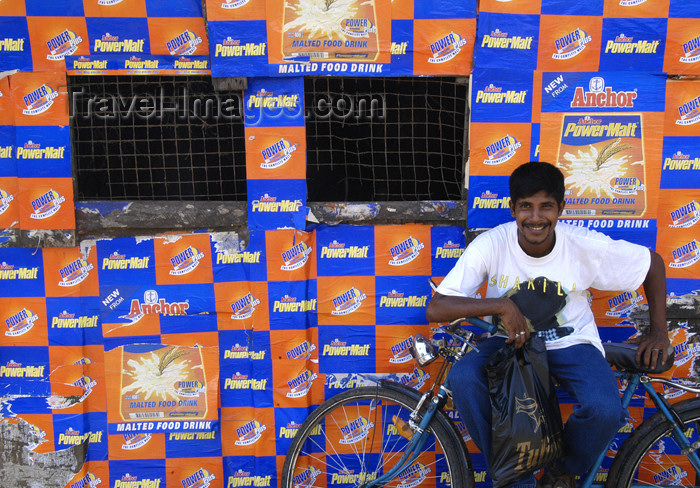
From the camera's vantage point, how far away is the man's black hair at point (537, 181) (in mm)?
2566

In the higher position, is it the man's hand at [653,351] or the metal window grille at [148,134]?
the metal window grille at [148,134]

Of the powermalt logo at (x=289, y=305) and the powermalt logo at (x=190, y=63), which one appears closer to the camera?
the powermalt logo at (x=190, y=63)

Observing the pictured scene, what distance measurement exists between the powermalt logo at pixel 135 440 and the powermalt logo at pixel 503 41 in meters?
3.00

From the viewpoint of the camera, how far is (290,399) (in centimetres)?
324

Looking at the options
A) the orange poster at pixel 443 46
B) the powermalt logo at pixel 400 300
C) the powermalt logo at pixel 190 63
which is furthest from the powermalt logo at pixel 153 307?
the orange poster at pixel 443 46

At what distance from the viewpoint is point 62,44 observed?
3047mm

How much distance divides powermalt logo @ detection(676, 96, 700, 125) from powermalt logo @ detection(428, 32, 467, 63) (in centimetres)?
129

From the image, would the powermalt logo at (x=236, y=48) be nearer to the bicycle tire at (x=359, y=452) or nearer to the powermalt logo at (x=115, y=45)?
the powermalt logo at (x=115, y=45)

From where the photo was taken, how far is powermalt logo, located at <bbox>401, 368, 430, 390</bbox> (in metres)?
3.26

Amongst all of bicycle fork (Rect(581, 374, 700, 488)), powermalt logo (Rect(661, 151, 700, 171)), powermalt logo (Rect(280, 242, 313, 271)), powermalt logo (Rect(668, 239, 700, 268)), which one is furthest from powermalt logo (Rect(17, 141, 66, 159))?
powermalt logo (Rect(668, 239, 700, 268))

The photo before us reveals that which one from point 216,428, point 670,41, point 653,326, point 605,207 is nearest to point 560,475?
point 653,326

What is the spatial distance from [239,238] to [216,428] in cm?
114

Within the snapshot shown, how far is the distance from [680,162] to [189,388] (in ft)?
10.3

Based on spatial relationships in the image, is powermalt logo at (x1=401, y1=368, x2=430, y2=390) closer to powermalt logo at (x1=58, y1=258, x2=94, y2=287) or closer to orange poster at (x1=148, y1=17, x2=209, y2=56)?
powermalt logo at (x1=58, y1=258, x2=94, y2=287)
